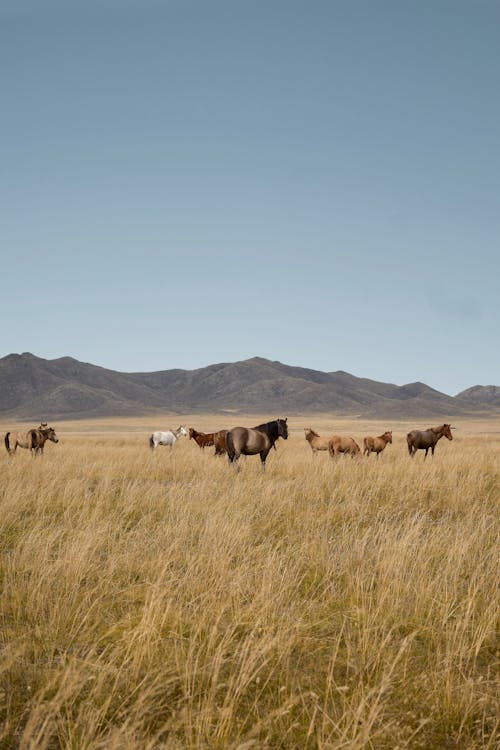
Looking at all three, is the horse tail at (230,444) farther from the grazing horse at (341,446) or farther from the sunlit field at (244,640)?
the sunlit field at (244,640)

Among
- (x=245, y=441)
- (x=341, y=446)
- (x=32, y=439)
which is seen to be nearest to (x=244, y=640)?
(x=245, y=441)

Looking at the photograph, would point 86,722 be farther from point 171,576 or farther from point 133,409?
point 133,409

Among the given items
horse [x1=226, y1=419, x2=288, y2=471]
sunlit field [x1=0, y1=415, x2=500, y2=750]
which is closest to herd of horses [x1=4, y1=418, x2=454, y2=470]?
horse [x1=226, y1=419, x2=288, y2=471]

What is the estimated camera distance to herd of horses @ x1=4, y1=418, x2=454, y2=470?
1612cm

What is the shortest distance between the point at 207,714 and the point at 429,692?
4.25 feet

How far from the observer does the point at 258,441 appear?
16.2m

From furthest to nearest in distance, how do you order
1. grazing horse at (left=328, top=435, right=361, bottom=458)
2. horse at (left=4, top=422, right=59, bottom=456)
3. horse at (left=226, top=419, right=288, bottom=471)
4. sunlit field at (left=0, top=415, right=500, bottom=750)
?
1. horse at (left=4, top=422, right=59, bottom=456)
2. grazing horse at (left=328, top=435, right=361, bottom=458)
3. horse at (left=226, top=419, right=288, bottom=471)
4. sunlit field at (left=0, top=415, right=500, bottom=750)

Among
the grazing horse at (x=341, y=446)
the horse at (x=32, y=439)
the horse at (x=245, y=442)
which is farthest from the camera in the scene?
the horse at (x=32, y=439)

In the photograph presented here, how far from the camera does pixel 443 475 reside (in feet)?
44.2

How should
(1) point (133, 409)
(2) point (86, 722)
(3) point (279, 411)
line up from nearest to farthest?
(2) point (86, 722), (1) point (133, 409), (3) point (279, 411)

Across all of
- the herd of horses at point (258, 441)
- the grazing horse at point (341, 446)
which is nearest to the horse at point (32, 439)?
the herd of horses at point (258, 441)

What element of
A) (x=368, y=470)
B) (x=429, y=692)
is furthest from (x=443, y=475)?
(x=429, y=692)

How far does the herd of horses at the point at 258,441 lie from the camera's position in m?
16.1

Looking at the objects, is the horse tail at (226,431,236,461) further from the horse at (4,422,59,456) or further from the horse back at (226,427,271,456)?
the horse at (4,422,59,456)
